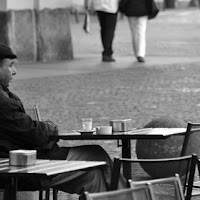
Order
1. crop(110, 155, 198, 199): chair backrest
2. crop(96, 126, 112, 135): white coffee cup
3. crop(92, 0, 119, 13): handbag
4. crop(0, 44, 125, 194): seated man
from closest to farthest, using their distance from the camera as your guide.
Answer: crop(110, 155, 198, 199): chair backrest → crop(0, 44, 125, 194): seated man → crop(96, 126, 112, 135): white coffee cup → crop(92, 0, 119, 13): handbag

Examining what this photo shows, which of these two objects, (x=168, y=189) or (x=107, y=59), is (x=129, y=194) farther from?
(x=107, y=59)

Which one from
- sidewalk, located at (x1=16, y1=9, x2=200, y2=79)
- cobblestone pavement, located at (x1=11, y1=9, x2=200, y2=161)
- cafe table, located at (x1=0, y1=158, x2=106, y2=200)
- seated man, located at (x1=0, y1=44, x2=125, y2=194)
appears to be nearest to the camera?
cafe table, located at (x1=0, y1=158, x2=106, y2=200)

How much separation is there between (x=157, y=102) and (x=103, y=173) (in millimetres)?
7975

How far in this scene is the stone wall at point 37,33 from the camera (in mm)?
19859

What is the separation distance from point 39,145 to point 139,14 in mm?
13424

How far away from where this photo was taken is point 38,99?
1438 centimetres

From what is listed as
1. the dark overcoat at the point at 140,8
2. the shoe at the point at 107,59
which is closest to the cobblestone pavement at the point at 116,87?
the shoe at the point at 107,59

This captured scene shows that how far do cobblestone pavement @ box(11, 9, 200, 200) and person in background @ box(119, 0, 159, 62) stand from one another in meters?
0.37

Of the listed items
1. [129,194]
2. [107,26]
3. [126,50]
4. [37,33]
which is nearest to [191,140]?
[129,194]

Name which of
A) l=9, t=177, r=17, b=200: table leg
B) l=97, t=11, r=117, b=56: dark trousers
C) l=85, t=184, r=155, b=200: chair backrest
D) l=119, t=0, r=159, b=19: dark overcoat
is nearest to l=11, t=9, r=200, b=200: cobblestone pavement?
l=97, t=11, r=117, b=56: dark trousers

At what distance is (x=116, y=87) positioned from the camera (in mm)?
15930

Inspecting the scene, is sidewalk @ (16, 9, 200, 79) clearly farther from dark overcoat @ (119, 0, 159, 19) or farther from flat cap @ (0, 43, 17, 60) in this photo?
flat cap @ (0, 43, 17, 60)

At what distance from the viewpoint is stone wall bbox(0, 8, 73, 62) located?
19859mm

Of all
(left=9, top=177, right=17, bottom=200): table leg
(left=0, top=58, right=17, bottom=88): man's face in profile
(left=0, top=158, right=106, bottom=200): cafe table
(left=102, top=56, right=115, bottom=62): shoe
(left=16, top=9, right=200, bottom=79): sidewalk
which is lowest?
(left=16, top=9, right=200, bottom=79): sidewalk
